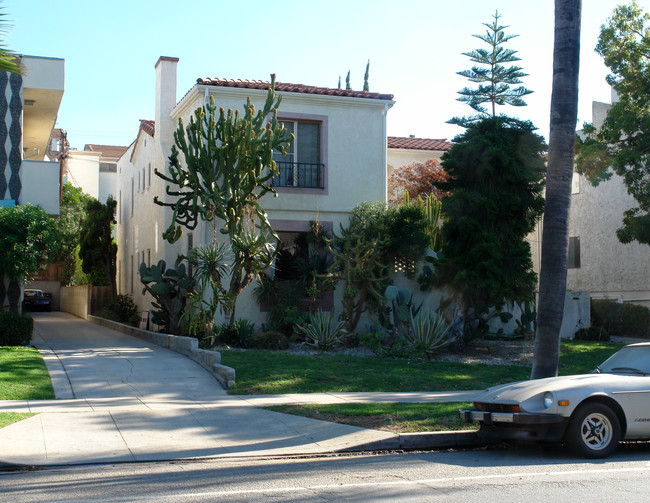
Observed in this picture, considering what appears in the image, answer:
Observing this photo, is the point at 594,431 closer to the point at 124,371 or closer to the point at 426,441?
the point at 426,441

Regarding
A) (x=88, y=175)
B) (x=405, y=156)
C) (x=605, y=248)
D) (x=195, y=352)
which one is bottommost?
(x=195, y=352)

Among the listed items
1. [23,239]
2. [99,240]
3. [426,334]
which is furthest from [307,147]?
[99,240]

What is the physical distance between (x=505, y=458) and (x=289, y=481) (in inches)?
116

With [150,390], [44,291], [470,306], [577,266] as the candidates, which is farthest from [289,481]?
[44,291]

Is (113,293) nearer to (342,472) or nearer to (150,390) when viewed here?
(150,390)

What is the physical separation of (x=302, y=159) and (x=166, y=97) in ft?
17.8

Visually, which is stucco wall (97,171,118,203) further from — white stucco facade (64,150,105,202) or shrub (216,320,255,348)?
shrub (216,320,255,348)

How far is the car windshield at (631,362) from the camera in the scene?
920 centimetres

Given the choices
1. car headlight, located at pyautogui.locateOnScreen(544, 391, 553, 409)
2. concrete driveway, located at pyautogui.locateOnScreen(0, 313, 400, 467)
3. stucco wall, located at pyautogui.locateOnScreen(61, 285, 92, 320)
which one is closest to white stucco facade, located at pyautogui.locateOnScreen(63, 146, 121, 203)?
stucco wall, located at pyautogui.locateOnScreen(61, 285, 92, 320)

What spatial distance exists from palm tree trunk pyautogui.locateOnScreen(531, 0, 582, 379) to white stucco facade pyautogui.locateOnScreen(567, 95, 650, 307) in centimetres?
1567

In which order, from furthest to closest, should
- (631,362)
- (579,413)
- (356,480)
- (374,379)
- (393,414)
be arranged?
(374,379)
(393,414)
(631,362)
(579,413)
(356,480)

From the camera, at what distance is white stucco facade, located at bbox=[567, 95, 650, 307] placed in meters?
26.8

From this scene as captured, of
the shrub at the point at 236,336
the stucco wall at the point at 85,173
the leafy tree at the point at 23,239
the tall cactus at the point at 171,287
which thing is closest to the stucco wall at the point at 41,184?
the leafy tree at the point at 23,239

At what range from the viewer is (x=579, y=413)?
27.3ft
